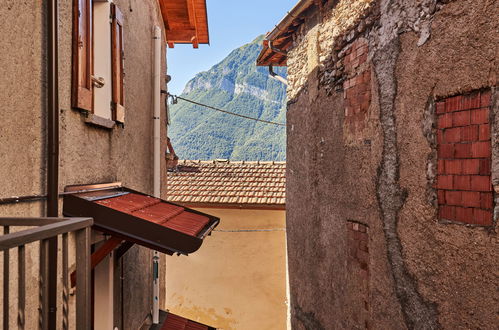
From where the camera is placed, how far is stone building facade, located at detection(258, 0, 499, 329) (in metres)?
2.22

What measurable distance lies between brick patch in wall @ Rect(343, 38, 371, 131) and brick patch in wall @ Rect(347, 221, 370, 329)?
0.93 meters

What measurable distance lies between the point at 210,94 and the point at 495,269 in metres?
108

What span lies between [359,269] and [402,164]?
1158 mm

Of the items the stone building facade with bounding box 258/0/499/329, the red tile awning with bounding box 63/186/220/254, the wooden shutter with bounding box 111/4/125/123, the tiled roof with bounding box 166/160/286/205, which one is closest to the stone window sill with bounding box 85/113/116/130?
the wooden shutter with bounding box 111/4/125/123

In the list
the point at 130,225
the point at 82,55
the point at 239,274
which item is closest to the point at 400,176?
the point at 130,225

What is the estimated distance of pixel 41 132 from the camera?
8.04 ft

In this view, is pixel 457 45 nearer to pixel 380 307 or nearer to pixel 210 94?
pixel 380 307

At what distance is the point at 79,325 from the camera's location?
1657 millimetres

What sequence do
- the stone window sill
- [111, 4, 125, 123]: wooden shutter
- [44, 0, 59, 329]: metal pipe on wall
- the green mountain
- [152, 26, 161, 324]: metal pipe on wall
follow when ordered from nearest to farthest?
[44, 0, 59, 329]: metal pipe on wall → the stone window sill → [111, 4, 125, 123]: wooden shutter → [152, 26, 161, 324]: metal pipe on wall → the green mountain

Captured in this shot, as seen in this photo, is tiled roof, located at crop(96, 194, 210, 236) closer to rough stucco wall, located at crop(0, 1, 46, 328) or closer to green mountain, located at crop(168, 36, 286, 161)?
rough stucco wall, located at crop(0, 1, 46, 328)

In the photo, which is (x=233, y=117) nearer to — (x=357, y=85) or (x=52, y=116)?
(x=357, y=85)

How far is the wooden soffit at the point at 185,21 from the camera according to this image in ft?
23.6

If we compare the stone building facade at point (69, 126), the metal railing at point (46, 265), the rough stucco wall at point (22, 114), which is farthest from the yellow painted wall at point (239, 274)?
the metal railing at point (46, 265)

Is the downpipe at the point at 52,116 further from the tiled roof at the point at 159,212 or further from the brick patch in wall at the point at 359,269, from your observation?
the brick patch in wall at the point at 359,269
